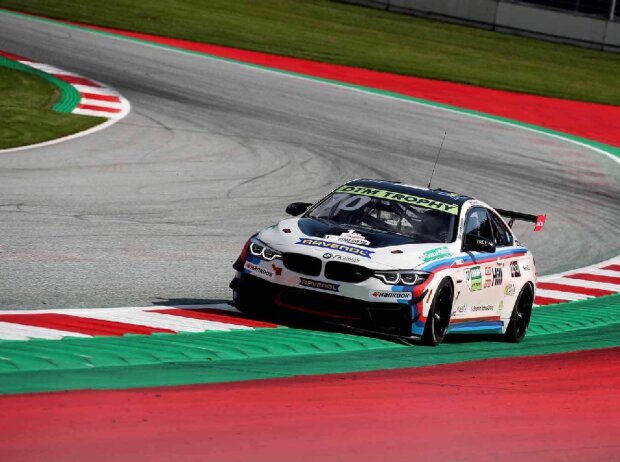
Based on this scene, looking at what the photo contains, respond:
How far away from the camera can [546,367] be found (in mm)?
11656

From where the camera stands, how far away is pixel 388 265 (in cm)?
1138

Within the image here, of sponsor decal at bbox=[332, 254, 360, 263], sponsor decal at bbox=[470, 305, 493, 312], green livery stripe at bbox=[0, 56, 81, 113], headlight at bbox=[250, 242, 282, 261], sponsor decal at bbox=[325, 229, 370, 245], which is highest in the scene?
sponsor decal at bbox=[325, 229, 370, 245]

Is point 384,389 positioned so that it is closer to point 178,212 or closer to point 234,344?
point 234,344

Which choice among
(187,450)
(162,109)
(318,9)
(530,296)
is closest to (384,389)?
(187,450)

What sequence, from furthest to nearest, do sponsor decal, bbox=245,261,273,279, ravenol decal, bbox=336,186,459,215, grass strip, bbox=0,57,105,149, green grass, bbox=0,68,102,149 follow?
1. grass strip, bbox=0,57,105,149
2. green grass, bbox=0,68,102,149
3. ravenol decal, bbox=336,186,459,215
4. sponsor decal, bbox=245,261,273,279

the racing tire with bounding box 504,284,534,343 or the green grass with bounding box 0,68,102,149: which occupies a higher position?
the racing tire with bounding box 504,284,534,343

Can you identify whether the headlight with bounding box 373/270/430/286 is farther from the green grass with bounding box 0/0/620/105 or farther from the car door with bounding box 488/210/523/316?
the green grass with bounding box 0/0/620/105

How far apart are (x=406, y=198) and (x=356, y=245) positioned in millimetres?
1196

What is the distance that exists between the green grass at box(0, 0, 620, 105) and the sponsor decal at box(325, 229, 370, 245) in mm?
25041

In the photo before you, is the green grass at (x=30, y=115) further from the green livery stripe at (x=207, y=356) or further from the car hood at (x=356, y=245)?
the green livery stripe at (x=207, y=356)

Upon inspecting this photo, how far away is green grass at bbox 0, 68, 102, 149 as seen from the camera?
22.0 meters

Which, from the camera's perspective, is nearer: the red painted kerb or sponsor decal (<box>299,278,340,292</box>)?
sponsor decal (<box>299,278,340,292</box>)

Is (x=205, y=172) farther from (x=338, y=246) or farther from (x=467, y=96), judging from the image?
(x=467, y=96)

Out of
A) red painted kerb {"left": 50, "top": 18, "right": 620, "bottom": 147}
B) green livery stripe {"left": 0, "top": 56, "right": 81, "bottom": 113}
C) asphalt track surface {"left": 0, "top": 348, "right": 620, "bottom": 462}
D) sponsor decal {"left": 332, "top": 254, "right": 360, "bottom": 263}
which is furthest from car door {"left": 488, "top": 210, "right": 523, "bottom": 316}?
red painted kerb {"left": 50, "top": 18, "right": 620, "bottom": 147}
